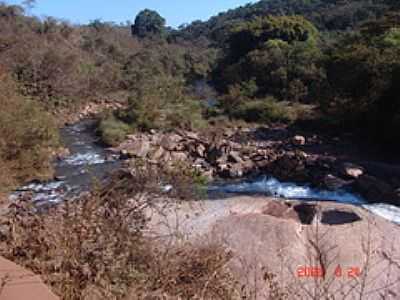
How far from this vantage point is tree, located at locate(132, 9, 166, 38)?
2258 inches

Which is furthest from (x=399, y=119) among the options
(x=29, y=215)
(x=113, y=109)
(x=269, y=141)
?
(x=29, y=215)

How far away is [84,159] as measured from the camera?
54.0 feet

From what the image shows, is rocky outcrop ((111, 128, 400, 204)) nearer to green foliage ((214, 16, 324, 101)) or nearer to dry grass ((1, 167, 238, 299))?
green foliage ((214, 16, 324, 101))

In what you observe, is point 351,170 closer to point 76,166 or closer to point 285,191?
point 285,191

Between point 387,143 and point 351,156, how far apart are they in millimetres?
1788

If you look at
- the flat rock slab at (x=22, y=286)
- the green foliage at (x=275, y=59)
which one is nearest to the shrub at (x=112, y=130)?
the green foliage at (x=275, y=59)

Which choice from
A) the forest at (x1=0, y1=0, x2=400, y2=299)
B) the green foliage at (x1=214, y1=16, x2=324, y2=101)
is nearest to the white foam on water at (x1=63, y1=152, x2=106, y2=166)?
the forest at (x1=0, y1=0, x2=400, y2=299)

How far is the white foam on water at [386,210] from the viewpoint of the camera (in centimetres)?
982

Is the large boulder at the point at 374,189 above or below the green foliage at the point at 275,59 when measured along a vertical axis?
below

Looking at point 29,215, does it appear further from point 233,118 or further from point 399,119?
point 233,118

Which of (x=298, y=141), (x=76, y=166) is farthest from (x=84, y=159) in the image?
(x=298, y=141)

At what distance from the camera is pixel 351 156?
1577 centimetres

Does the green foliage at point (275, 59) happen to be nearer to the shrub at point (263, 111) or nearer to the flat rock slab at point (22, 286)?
the shrub at point (263, 111)
